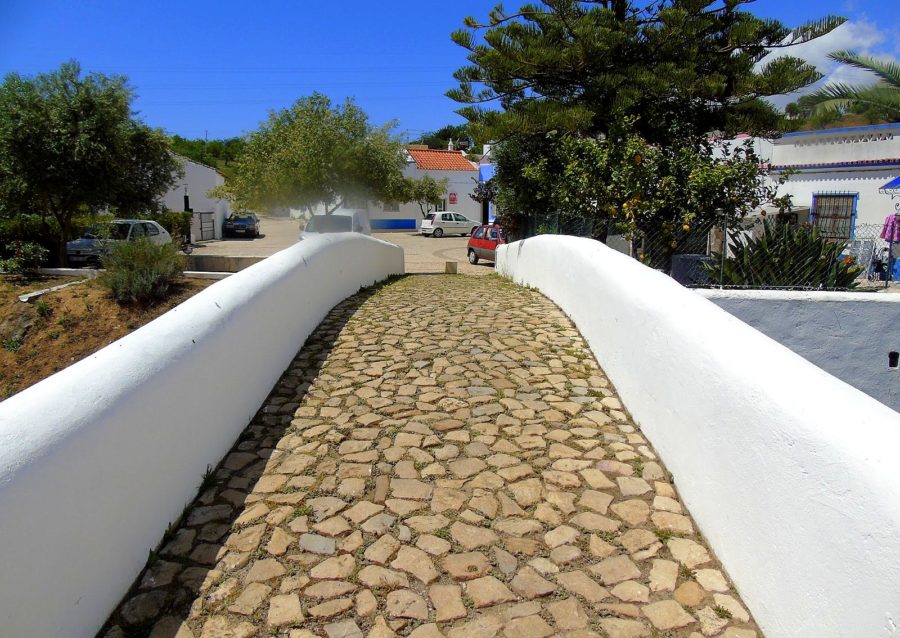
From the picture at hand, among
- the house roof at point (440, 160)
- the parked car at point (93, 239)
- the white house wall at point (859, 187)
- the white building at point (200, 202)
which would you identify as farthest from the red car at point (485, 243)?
the house roof at point (440, 160)

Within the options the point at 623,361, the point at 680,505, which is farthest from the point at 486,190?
the point at 680,505

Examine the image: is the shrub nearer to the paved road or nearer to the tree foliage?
the paved road

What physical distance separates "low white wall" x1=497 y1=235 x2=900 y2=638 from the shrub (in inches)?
643

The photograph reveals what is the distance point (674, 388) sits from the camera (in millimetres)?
3777

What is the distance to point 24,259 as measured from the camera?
15.8 m

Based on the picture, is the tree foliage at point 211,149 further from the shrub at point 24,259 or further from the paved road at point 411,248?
the shrub at point 24,259

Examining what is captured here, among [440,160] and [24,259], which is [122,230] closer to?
[24,259]

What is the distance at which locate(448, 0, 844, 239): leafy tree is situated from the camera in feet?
34.4

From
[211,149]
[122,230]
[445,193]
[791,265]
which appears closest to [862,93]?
[791,265]

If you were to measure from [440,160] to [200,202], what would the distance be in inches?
660

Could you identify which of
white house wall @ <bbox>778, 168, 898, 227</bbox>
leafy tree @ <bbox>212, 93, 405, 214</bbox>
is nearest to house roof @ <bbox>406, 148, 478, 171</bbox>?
leafy tree @ <bbox>212, 93, 405, 214</bbox>

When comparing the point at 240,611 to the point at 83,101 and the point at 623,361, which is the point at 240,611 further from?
the point at 83,101

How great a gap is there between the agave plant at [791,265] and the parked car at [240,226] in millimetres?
35121

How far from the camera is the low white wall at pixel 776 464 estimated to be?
6.72 feet
